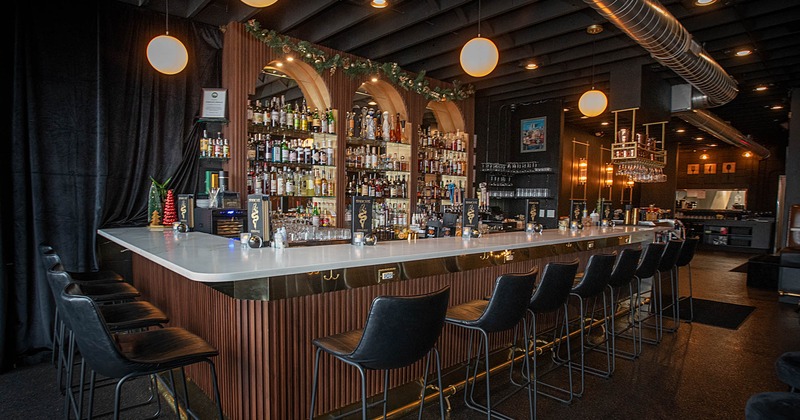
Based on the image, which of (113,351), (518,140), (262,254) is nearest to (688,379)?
(262,254)

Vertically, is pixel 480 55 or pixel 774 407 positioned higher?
pixel 480 55

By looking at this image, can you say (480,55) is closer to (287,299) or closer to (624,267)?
(624,267)

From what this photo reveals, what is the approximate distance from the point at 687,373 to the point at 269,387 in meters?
3.29

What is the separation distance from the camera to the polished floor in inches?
111

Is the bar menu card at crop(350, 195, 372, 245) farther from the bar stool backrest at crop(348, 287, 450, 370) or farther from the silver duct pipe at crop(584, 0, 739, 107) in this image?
the silver duct pipe at crop(584, 0, 739, 107)

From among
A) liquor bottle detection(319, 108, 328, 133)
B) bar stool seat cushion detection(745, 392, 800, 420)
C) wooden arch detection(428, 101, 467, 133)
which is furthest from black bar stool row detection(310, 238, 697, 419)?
wooden arch detection(428, 101, 467, 133)

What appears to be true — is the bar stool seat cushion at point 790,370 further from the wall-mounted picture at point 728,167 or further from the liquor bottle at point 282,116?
the wall-mounted picture at point 728,167

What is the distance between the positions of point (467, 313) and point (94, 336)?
1832 mm

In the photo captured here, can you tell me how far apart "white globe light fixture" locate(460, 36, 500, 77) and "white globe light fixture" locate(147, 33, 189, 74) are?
2403mm

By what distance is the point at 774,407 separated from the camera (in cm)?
168

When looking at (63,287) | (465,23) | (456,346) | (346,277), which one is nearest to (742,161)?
(465,23)

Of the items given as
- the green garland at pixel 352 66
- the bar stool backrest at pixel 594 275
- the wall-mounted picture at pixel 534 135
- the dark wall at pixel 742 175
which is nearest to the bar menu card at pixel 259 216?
the bar stool backrest at pixel 594 275

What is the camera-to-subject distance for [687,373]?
3.52 metres

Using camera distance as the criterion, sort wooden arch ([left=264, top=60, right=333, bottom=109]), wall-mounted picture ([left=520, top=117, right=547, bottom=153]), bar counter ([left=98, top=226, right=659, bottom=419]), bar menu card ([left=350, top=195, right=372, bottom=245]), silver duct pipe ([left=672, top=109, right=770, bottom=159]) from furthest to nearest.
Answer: wall-mounted picture ([left=520, top=117, right=547, bottom=153]) < silver duct pipe ([left=672, top=109, right=770, bottom=159]) < wooden arch ([left=264, top=60, right=333, bottom=109]) < bar menu card ([left=350, top=195, right=372, bottom=245]) < bar counter ([left=98, top=226, right=659, bottom=419])
